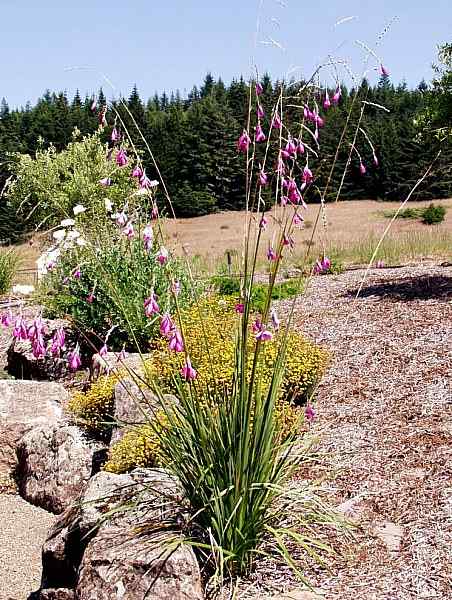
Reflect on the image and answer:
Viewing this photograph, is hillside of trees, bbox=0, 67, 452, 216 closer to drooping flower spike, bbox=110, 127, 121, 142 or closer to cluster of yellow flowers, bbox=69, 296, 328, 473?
cluster of yellow flowers, bbox=69, 296, 328, 473

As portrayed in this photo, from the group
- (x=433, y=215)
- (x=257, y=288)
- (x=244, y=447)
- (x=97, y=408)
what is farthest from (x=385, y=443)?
(x=433, y=215)

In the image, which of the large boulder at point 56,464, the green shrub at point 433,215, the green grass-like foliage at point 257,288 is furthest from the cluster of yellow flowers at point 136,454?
the green shrub at point 433,215

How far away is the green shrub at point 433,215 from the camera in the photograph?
103 feet

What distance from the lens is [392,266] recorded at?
12344 mm

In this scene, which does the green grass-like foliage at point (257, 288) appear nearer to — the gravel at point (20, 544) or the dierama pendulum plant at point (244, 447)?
the gravel at point (20, 544)

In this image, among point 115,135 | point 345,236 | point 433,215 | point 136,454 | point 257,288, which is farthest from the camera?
point 433,215

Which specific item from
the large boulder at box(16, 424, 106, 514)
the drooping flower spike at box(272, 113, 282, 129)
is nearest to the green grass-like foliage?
the large boulder at box(16, 424, 106, 514)

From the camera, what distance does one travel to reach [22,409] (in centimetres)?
607

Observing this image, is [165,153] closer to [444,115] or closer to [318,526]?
[444,115]

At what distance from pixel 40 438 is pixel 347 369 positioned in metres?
2.58

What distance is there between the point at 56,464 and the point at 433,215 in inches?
1120

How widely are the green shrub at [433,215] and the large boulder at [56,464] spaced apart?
27.8 metres

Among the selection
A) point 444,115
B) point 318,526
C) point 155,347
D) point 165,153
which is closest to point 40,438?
point 155,347

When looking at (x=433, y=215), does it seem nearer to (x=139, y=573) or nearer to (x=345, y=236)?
(x=345, y=236)
